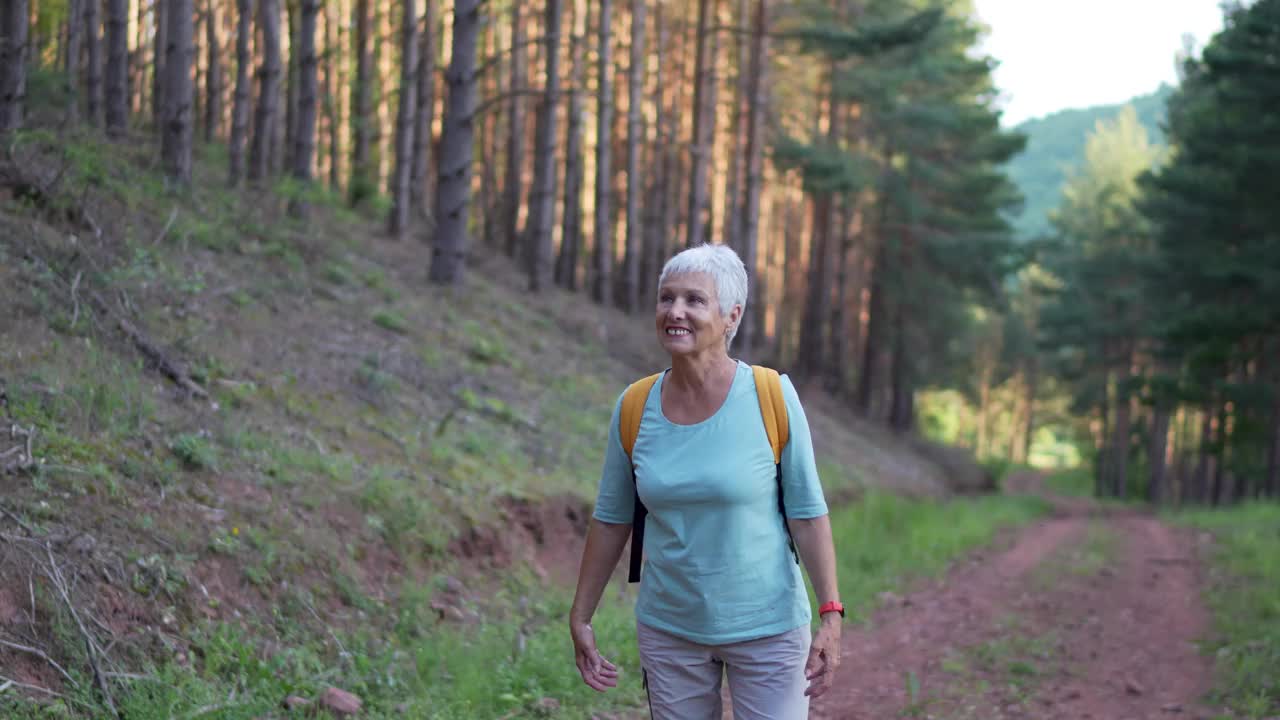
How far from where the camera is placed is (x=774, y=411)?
10.9 ft

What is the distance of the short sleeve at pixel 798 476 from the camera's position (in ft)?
10.8

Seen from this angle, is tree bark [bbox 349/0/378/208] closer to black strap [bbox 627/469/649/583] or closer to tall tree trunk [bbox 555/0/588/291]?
tall tree trunk [bbox 555/0/588/291]

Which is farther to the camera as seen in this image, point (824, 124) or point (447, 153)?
point (824, 124)

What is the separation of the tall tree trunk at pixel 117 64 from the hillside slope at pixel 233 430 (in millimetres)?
1192

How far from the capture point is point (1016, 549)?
15203 mm

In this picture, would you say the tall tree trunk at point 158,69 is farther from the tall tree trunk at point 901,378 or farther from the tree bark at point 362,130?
the tall tree trunk at point 901,378

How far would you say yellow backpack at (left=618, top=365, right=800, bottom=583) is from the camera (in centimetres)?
331

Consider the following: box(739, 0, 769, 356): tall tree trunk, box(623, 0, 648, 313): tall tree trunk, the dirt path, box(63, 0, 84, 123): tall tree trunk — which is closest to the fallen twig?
the dirt path

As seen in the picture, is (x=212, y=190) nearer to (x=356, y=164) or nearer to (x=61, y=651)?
(x=356, y=164)

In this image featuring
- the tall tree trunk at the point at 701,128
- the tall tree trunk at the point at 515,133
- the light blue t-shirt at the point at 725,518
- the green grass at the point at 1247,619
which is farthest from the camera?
the tall tree trunk at the point at 515,133

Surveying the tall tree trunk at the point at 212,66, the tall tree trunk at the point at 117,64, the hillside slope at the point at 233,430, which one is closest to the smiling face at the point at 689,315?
the hillside slope at the point at 233,430

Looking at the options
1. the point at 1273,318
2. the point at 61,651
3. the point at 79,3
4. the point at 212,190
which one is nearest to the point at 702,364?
Answer: the point at 61,651

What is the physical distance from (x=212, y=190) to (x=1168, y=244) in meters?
23.9

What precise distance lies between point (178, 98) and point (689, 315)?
1117 centimetres
